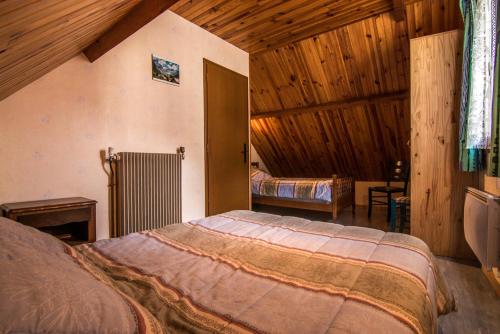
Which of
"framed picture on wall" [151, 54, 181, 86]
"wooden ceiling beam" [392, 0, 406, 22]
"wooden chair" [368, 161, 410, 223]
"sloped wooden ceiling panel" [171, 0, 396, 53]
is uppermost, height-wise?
"wooden ceiling beam" [392, 0, 406, 22]

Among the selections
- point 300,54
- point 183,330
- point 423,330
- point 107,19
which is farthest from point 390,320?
point 300,54

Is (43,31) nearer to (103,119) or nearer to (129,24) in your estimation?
(129,24)

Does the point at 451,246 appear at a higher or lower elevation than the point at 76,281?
lower

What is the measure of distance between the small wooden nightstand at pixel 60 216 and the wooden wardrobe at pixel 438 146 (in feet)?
9.88

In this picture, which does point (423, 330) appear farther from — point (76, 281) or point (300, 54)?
point (300, 54)

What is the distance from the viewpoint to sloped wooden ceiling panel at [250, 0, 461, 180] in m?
3.46

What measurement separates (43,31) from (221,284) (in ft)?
4.42

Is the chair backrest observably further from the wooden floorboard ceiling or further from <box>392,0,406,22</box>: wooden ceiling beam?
<box>392,0,406,22</box>: wooden ceiling beam

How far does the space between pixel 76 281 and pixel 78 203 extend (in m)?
1.48

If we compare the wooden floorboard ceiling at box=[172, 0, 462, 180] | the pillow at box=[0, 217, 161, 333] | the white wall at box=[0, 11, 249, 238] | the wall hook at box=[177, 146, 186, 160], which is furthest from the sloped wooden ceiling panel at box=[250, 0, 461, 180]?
the pillow at box=[0, 217, 161, 333]

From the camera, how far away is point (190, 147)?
295 cm

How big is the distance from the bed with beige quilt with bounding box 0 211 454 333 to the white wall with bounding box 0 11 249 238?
1124mm

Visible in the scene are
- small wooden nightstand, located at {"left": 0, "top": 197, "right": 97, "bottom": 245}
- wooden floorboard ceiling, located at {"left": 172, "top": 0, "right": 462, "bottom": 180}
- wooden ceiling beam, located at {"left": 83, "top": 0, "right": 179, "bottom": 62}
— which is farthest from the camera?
wooden floorboard ceiling, located at {"left": 172, "top": 0, "right": 462, "bottom": 180}

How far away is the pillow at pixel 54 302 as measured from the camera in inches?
14.8
